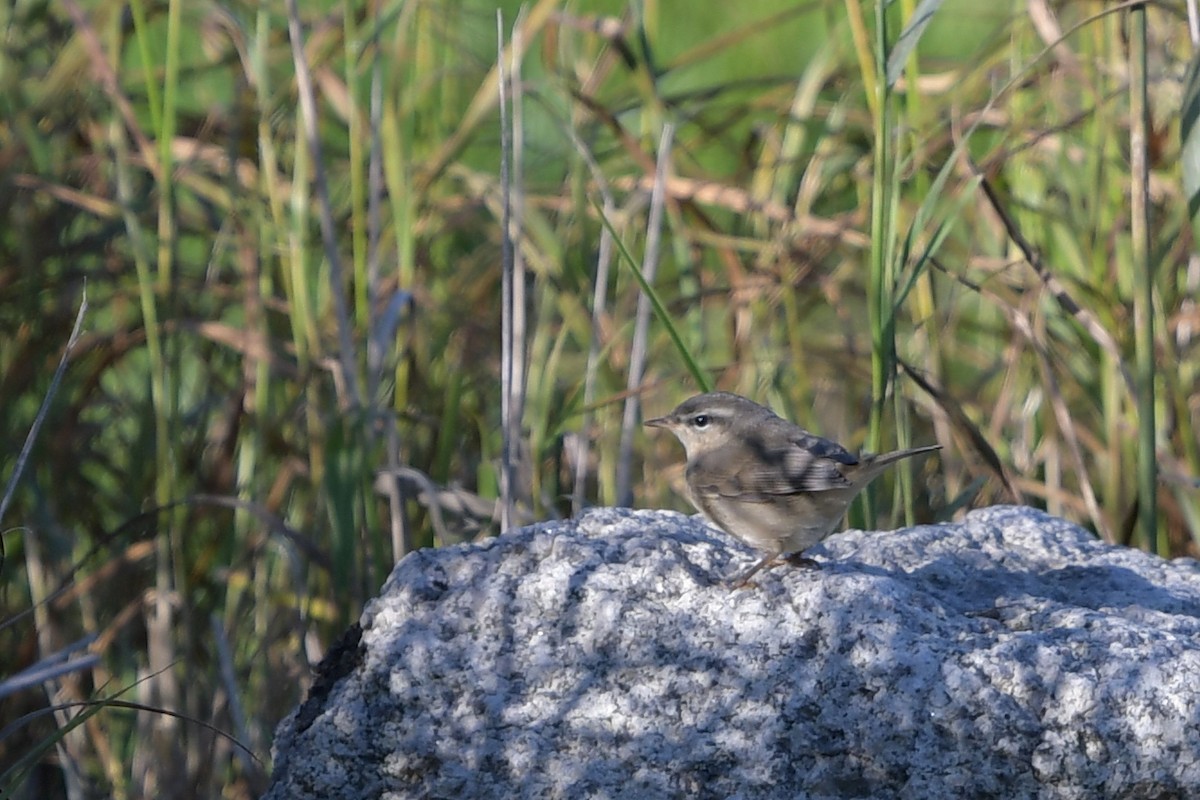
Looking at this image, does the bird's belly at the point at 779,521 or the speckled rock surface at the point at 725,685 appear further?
the bird's belly at the point at 779,521

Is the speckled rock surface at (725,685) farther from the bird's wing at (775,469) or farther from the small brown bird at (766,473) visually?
the bird's wing at (775,469)

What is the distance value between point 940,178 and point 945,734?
44.3 inches


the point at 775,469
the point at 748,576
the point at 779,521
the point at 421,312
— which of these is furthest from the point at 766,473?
the point at 421,312

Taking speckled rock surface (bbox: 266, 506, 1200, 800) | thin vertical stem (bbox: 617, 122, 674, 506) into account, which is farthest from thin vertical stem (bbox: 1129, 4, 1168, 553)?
thin vertical stem (bbox: 617, 122, 674, 506)

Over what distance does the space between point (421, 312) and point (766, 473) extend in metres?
1.27

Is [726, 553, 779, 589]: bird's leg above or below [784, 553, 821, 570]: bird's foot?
above

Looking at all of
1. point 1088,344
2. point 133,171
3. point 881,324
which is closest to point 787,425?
point 881,324

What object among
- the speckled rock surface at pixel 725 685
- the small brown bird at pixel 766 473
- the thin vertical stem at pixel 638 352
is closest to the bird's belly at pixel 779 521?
the small brown bird at pixel 766 473

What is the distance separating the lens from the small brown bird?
266 centimetres

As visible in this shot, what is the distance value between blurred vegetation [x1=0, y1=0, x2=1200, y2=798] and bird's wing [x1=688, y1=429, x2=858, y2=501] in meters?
0.18

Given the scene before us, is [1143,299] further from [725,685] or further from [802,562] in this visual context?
[725,685]

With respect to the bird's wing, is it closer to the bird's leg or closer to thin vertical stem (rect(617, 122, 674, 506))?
thin vertical stem (rect(617, 122, 674, 506))

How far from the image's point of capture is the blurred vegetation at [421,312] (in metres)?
3.28

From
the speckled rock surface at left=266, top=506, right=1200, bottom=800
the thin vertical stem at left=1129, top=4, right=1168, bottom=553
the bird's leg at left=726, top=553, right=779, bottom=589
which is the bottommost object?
the speckled rock surface at left=266, top=506, right=1200, bottom=800
